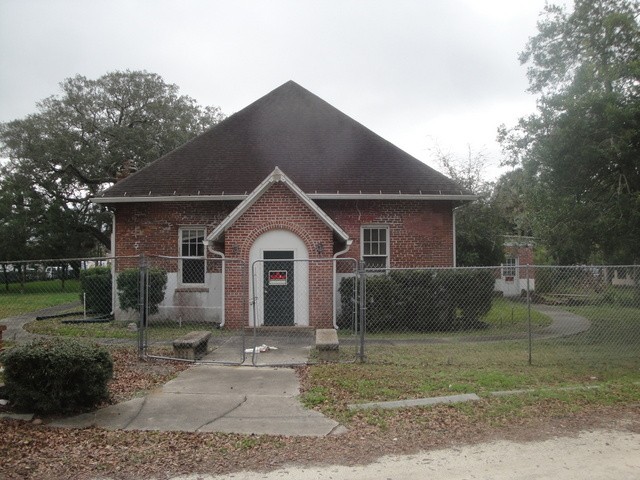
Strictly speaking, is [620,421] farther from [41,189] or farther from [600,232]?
[41,189]

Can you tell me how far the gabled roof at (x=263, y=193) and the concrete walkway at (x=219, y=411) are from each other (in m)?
6.24

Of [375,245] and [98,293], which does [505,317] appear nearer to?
[375,245]

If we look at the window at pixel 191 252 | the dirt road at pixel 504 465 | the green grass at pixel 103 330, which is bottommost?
the dirt road at pixel 504 465

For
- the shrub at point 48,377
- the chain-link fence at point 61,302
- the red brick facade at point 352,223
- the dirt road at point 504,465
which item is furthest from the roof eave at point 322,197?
the dirt road at point 504,465

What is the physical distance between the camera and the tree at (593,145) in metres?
11.3

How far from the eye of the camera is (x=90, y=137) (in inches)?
1517

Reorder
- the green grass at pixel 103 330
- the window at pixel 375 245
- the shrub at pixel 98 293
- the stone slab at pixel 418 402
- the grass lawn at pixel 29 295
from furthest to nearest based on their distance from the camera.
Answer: the window at pixel 375 245 < the shrub at pixel 98 293 < the green grass at pixel 103 330 < the grass lawn at pixel 29 295 < the stone slab at pixel 418 402

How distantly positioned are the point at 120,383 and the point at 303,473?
4.31 metres

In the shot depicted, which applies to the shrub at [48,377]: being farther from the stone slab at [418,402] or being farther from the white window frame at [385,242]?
the white window frame at [385,242]

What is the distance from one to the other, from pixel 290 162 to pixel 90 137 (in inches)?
1085

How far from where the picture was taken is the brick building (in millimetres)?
13969

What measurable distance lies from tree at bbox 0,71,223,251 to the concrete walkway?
31.4 meters

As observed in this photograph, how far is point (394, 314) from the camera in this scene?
45.4 ft

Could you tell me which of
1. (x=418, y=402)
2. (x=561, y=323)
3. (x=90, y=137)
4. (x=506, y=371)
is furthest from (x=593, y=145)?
(x=90, y=137)
